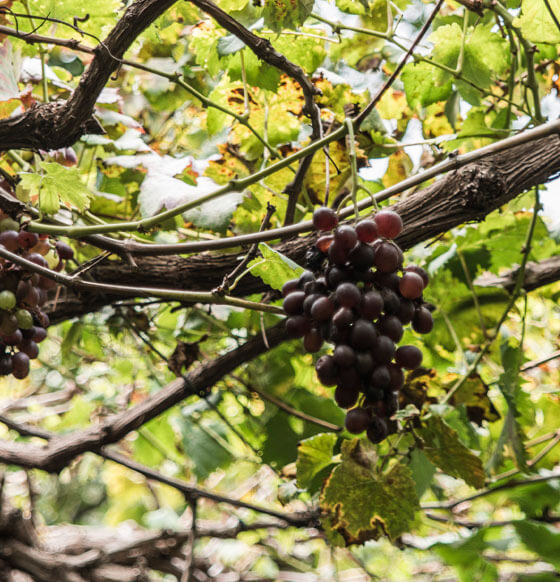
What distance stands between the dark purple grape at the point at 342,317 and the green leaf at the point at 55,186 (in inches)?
16.6

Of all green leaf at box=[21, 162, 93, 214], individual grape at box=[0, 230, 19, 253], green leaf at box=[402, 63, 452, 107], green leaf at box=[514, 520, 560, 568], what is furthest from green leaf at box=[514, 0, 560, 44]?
green leaf at box=[514, 520, 560, 568]

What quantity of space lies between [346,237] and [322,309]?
3.0 inches

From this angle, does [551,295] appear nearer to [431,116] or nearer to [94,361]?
[431,116]

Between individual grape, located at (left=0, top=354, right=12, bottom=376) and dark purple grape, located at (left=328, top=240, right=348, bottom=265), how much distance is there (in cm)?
50

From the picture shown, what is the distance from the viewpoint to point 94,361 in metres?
1.96

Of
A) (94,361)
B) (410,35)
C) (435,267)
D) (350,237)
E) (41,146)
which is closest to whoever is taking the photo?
(350,237)

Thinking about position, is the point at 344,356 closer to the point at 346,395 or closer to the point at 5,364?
the point at 346,395

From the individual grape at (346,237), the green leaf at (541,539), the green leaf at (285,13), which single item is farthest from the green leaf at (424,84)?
the green leaf at (541,539)

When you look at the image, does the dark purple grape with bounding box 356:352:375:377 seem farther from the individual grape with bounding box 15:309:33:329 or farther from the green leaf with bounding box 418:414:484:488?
the individual grape with bounding box 15:309:33:329

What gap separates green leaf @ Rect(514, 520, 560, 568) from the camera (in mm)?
1317

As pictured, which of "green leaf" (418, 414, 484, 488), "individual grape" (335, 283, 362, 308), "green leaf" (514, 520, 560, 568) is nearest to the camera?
"individual grape" (335, 283, 362, 308)

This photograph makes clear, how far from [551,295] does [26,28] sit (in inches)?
49.8

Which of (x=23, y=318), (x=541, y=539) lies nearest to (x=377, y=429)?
(x=23, y=318)

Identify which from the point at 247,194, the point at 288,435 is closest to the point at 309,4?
the point at 247,194
